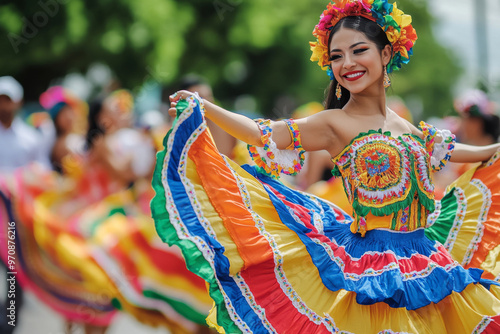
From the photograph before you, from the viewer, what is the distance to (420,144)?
10.4ft

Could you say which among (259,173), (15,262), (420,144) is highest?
(420,144)

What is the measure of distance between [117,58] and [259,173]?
454 inches

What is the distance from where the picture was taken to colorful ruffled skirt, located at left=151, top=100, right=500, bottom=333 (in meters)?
2.90

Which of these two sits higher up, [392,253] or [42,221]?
[392,253]

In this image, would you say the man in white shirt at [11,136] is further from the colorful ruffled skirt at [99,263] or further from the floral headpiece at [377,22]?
the floral headpiece at [377,22]

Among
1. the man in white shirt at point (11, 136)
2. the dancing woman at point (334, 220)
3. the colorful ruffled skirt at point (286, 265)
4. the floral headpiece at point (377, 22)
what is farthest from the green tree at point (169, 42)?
the colorful ruffled skirt at point (286, 265)

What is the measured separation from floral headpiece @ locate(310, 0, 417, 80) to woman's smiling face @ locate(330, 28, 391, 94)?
96mm

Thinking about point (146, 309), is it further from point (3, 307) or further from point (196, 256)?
point (196, 256)

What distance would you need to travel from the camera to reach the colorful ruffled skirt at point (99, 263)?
4.66 meters

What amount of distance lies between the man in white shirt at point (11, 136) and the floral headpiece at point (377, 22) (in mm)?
4139

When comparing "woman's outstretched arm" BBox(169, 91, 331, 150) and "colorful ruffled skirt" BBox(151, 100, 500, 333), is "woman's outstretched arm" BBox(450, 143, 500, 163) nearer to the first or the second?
"colorful ruffled skirt" BBox(151, 100, 500, 333)

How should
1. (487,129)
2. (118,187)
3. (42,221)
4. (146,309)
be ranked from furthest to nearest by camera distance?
(118,187)
(487,129)
(42,221)
(146,309)

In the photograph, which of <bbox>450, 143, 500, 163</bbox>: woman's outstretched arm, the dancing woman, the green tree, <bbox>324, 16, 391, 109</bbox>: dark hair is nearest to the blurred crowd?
<bbox>450, 143, 500, 163</bbox>: woman's outstretched arm

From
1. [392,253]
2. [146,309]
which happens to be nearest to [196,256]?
[392,253]
